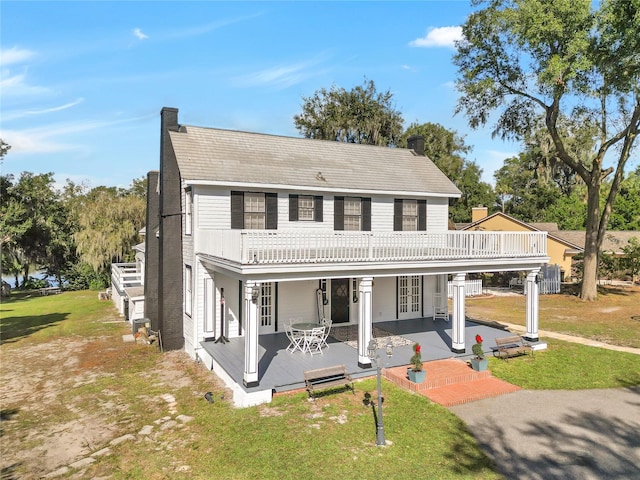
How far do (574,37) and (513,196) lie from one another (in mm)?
39577

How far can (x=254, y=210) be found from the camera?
15164mm

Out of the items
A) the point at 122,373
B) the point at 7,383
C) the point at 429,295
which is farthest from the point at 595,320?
the point at 7,383

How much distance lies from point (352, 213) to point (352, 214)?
0.14ft

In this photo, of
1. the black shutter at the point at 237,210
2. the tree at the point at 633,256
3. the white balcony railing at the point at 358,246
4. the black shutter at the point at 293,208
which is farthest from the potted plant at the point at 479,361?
the tree at the point at 633,256

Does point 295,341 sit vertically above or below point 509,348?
above

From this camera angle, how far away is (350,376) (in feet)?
37.6

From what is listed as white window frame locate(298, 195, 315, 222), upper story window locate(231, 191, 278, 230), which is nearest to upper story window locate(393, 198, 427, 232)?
white window frame locate(298, 195, 315, 222)

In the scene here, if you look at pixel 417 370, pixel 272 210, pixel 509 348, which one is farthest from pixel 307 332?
pixel 509 348

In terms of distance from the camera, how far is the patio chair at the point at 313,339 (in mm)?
13461

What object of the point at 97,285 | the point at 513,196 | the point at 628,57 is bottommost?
the point at 97,285

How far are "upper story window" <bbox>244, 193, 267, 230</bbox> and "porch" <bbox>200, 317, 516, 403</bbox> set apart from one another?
4211mm

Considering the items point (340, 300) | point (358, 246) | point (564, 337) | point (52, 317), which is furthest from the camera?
point (52, 317)

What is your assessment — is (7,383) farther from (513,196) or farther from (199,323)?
(513,196)

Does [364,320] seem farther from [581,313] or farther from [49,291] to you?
[49,291]
